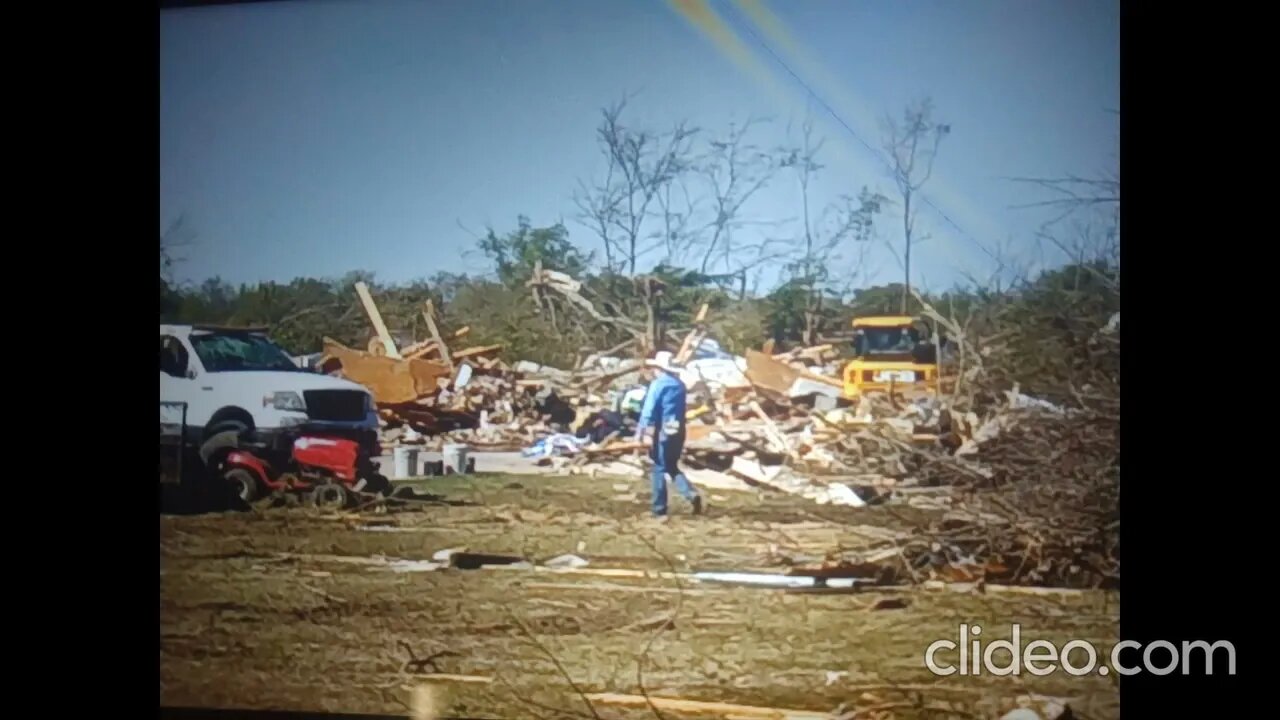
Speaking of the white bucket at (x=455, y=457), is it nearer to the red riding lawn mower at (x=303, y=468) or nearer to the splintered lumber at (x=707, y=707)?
the red riding lawn mower at (x=303, y=468)

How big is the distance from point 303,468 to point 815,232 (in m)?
1.70

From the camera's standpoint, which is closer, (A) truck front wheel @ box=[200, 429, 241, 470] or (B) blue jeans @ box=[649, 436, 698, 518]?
(B) blue jeans @ box=[649, 436, 698, 518]

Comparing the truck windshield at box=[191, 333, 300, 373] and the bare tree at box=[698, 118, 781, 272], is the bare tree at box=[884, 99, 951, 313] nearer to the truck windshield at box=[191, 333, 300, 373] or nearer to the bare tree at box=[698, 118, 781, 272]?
the bare tree at box=[698, 118, 781, 272]

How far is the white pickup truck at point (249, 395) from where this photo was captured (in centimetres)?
332

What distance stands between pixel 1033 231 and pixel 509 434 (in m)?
1.61

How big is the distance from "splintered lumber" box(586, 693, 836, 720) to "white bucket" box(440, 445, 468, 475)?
2.52 ft

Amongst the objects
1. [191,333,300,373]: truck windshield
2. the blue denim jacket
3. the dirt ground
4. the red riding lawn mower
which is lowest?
the dirt ground

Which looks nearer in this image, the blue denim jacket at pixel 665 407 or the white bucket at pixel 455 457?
the blue denim jacket at pixel 665 407

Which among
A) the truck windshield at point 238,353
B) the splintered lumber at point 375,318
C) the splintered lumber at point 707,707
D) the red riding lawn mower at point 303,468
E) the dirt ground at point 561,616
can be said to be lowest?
the splintered lumber at point 707,707

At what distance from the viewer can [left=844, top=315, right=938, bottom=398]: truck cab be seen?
3068 mm

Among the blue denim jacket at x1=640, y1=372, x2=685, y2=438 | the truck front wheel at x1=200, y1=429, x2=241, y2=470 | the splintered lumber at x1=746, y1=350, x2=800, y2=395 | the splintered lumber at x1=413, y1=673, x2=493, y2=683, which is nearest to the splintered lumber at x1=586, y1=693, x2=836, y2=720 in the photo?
the splintered lumber at x1=413, y1=673, x2=493, y2=683

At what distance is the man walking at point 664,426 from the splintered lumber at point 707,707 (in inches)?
20.9

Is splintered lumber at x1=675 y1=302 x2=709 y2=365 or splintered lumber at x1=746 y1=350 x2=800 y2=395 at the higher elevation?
splintered lumber at x1=675 y1=302 x2=709 y2=365

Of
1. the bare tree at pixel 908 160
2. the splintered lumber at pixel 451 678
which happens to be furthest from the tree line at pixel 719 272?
the splintered lumber at pixel 451 678
